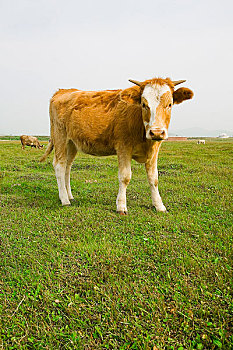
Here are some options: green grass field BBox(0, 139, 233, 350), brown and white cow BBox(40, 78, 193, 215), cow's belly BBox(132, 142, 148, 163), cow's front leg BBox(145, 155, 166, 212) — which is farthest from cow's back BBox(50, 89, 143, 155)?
green grass field BBox(0, 139, 233, 350)

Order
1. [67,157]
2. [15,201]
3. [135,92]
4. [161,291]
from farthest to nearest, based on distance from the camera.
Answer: [67,157] → [15,201] → [135,92] → [161,291]

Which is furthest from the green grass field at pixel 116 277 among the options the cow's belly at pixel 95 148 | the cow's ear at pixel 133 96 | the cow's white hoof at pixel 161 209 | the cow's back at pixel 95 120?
the cow's ear at pixel 133 96

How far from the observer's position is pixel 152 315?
2.63 meters

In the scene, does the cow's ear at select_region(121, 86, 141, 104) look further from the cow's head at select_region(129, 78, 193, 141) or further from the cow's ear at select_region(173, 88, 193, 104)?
the cow's ear at select_region(173, 88, 193, 104)

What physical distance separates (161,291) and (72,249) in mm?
1673

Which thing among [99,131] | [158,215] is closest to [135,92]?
[99,131]

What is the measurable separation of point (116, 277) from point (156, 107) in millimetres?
3147

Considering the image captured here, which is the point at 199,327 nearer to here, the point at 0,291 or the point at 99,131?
the point at 0,291

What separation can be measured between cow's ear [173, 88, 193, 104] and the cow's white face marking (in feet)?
1.33

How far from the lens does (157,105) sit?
4867 mm

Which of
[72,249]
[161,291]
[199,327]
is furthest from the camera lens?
[72,249]

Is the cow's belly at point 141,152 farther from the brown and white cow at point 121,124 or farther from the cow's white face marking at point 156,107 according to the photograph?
the cow's white face marking at point 156,107

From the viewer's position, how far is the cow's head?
4738 millimetres

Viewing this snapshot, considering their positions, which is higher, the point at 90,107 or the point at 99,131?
the point at 90,107
